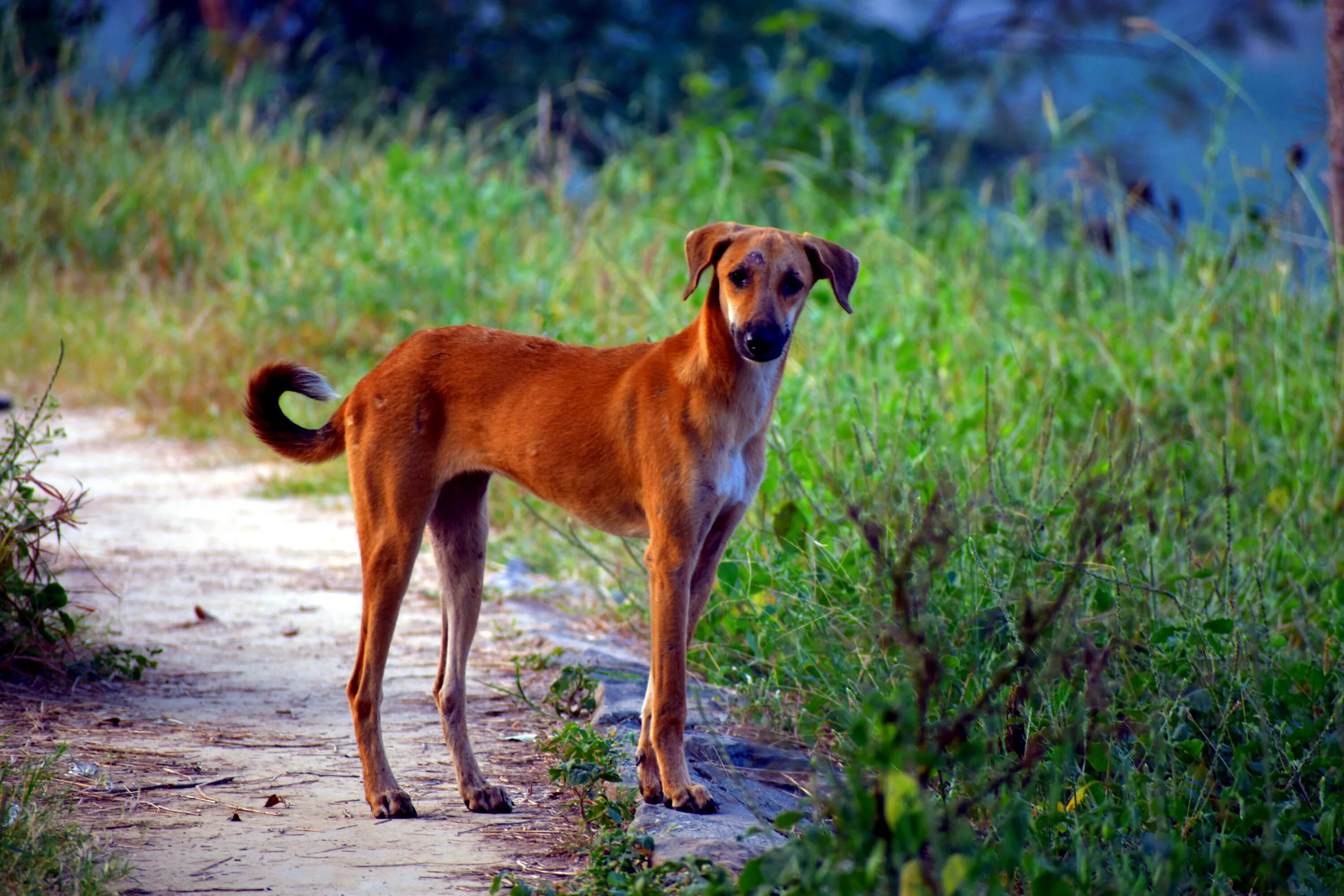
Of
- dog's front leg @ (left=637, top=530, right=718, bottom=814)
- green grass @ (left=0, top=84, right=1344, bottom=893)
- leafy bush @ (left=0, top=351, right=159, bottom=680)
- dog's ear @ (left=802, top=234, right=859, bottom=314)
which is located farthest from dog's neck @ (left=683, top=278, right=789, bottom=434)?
leafy bush @ (left=0, top=351, right=159, bottom=680)

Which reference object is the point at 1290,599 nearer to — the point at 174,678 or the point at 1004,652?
the point at 1004,652

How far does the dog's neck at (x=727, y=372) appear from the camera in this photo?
337 centimetres

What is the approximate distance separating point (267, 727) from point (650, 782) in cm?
132

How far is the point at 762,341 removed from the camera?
321cm

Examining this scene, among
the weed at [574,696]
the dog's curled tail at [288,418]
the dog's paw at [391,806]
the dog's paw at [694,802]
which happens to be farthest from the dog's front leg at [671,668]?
the dog's curled tail at [288,418]

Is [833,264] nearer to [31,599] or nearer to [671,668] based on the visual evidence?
[671,668]

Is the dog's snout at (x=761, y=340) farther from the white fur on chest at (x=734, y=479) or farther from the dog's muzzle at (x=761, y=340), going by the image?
the white fur on chest at (x=734, y=479)

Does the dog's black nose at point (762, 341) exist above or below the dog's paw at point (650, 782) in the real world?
above

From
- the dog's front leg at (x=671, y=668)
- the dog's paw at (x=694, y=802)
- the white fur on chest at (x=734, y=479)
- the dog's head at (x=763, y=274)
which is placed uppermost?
the dog's head at (x=763, y=274)

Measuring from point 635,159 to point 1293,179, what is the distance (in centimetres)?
538

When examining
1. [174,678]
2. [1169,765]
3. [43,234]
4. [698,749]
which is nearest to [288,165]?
[43,234]

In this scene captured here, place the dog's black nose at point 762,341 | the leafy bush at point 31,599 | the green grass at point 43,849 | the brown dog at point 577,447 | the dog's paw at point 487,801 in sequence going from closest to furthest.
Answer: the green grass at point 43,849, the dog's black nose at point 762,341, the brown dog at point 577,447, the dog's paw at point 487,801, the leafy bush at point 31,599

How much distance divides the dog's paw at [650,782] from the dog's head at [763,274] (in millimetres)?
1079

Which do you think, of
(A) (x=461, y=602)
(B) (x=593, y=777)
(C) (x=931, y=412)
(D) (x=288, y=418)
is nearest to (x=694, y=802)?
(B) (x=593, y=777)
